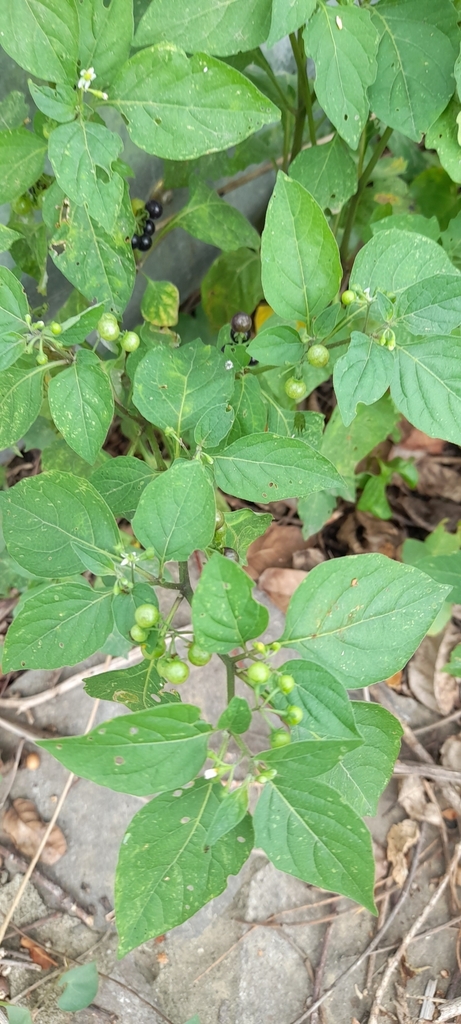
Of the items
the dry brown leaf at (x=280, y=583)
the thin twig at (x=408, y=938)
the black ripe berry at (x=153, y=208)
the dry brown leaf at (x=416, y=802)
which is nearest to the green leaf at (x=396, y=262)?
the black ripe berry at (x=153, y=208)

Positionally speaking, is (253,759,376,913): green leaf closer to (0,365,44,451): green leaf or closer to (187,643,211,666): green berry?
(187,643,211,666): green berry

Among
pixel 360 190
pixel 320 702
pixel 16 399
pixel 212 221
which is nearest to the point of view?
pixel 320 702

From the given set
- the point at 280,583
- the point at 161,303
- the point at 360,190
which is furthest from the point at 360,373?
the point at 280,583

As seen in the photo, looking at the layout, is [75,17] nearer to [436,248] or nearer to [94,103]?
[94,103]

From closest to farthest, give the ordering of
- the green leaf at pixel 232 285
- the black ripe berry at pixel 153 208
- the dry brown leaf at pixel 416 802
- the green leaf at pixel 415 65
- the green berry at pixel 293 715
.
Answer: the green berry at pixel 293 715 → the green leaf at pixel 415 65 → the black ripe berry at pixel 153 208 → the dry brown leaf at pixel 416 802 → the green leaf at pixel 232 285

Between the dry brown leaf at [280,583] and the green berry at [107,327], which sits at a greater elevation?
the green berry at [107,327]

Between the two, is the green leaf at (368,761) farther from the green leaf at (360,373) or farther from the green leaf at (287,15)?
the green leaf at (287,15)

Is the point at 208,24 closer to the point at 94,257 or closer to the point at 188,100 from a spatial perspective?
the point at 188,100
